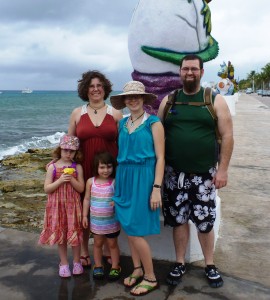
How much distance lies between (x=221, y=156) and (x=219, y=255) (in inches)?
50.2

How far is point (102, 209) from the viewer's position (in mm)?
3225

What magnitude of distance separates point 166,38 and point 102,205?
5.17 feet

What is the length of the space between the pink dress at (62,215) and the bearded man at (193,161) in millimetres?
780

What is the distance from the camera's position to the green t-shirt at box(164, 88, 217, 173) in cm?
297

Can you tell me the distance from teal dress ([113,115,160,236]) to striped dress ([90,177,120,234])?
195 mm

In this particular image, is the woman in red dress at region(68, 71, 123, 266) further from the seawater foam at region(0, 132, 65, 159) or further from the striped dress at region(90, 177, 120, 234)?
the seawater foam at region(0, 132, 65, 159)

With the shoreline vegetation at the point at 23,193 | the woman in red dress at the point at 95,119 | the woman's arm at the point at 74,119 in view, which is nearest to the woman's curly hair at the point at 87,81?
the woman in red dress at the point at 95,119

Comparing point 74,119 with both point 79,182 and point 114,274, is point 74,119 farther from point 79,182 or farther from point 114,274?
point 114,274

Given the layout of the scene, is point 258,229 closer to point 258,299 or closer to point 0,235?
point 258,299

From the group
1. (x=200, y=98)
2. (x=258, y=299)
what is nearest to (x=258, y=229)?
(x=258, y=299)

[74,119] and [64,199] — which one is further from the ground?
[74,119]

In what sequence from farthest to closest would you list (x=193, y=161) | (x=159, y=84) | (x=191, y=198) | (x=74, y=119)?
1. (x=159, y=84)
2. (x=74, y=119)
3. (x=191, y=198)
4. (x=193, y=161)

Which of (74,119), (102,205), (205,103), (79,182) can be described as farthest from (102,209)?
(205,103)

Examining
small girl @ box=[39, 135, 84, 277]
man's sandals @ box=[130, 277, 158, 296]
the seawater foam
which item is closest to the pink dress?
small girl @ box=[39, 135, 84, 277]
